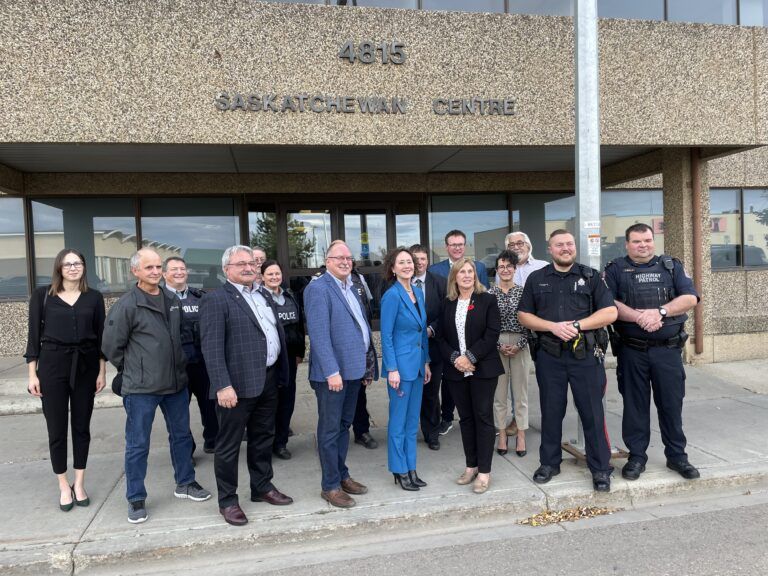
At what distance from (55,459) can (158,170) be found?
5632 millimetres

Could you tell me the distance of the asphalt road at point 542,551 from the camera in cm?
315

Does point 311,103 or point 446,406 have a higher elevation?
point 311,103

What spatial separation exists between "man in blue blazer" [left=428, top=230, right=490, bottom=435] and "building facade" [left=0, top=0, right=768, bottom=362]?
1.86 m

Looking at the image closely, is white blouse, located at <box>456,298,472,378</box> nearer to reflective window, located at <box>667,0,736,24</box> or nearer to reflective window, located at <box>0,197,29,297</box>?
reflective window, located at <box>667,0,736,24</box>

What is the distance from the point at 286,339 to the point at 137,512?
181 centimetres

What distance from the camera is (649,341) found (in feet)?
13.5

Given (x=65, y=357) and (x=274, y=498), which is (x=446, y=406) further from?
(x=65, y=357)

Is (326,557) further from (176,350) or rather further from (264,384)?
(176,350)

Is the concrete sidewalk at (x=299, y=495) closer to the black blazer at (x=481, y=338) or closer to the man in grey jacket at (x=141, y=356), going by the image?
the man in grey jacket at (x=141, y=356)

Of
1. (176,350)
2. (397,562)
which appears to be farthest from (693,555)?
(176,350)

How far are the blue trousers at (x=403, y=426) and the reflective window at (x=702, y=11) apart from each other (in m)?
7.75

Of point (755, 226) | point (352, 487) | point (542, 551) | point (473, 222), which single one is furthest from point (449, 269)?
point (755, 226)

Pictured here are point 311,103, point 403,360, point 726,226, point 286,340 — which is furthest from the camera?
point 726,226

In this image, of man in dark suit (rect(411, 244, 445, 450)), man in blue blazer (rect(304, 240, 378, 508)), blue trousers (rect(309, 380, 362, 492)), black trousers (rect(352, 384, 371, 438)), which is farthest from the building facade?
blue trousers (rect(309, 380, 362, 492))
